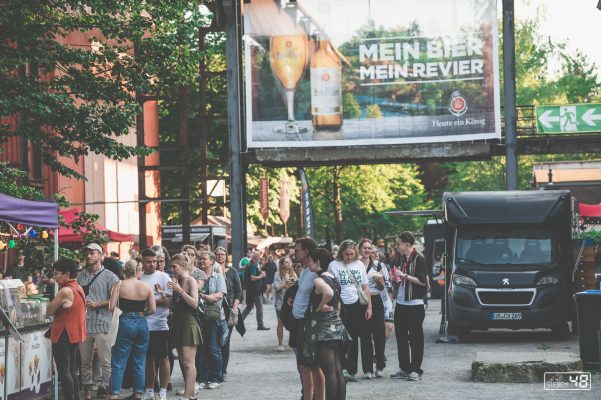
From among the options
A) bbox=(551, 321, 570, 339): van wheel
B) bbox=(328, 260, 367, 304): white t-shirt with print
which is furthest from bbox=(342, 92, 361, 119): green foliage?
bbox=(328, 260, 367, 304): white t-shirt with print

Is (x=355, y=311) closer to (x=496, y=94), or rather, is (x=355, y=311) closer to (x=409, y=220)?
(x=496, y=94)

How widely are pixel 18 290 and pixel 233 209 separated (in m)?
23.9

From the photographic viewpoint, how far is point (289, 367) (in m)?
19.3

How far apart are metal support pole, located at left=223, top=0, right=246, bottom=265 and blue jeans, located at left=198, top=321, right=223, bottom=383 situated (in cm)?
2172

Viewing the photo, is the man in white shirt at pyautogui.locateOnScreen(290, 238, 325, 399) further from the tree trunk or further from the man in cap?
the tree trunk

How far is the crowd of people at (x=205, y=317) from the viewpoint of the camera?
41.5ft

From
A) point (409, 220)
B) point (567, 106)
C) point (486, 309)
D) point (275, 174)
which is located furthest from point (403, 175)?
point (486, 309)

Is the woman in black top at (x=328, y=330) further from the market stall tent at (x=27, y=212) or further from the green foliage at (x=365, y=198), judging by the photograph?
the green foliage at (x=365, y=198)

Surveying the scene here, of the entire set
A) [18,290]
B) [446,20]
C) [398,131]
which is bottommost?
[18,290]

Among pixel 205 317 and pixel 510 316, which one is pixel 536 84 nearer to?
pixel 510 316

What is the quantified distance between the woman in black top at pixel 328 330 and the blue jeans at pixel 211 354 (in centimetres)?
379

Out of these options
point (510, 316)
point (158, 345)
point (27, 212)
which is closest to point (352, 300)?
point (158, 345)

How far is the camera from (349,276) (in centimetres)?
1614

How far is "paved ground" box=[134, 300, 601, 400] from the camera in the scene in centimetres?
1501
